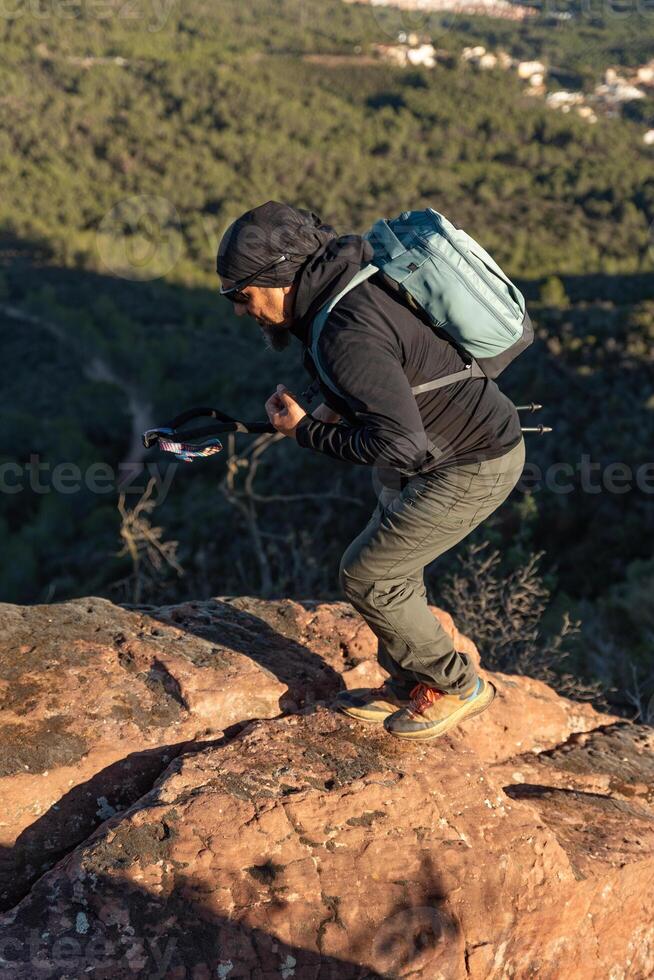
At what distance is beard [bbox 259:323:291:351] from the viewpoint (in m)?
2.33

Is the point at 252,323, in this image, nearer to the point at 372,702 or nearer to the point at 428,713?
the point at 372,702

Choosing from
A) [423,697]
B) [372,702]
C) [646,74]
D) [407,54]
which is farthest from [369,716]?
[407,54]

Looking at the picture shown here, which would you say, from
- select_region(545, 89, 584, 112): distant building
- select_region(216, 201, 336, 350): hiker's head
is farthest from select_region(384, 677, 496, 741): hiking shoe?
select_region(545, 89, 584, 112): distant building

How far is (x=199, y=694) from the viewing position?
2.93 m

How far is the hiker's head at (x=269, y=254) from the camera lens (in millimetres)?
2125

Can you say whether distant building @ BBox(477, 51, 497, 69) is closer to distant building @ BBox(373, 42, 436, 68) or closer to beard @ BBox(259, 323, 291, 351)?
distant building @ BBox(373, 42, 436, 68)

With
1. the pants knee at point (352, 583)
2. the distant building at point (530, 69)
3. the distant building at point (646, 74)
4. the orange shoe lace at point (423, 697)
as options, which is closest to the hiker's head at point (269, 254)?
the pants knee at point (352, 583)

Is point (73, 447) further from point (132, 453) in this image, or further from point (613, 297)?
point (613, 297)

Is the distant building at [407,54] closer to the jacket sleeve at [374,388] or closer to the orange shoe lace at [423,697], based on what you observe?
the orange shoe lace at [423,697]

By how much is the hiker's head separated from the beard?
7 cm

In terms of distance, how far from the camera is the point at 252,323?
3062 cm

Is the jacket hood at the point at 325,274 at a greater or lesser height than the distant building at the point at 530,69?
greater

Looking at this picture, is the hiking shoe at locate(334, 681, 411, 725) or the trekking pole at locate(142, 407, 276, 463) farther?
the hiking shoe at locate(334, 681, 411, 725)

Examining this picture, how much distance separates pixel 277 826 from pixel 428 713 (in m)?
0.70
